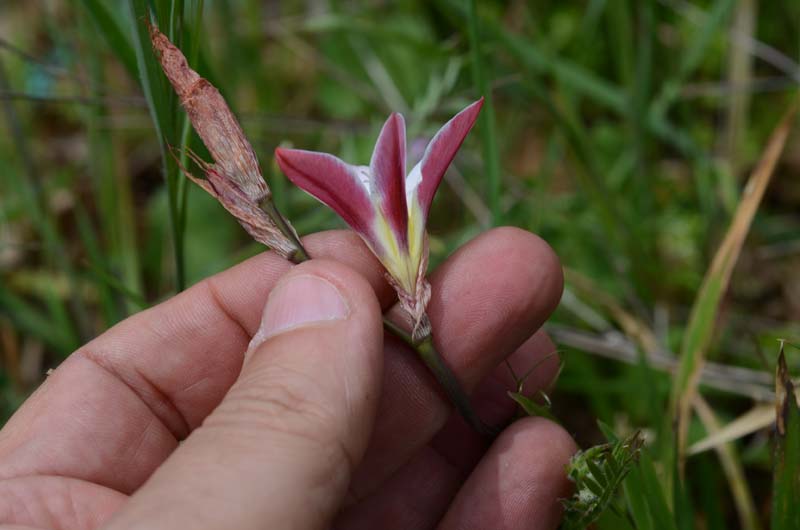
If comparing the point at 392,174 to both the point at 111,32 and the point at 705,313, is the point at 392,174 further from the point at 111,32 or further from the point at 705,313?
the point at 705,313

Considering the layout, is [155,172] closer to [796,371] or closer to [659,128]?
[659,128]

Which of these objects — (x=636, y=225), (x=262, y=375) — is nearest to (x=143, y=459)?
(x=262, y=375)

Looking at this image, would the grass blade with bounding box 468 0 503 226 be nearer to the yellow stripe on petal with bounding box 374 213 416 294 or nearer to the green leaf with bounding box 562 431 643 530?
the yellow stripe on petal with bounding box 374 213 416 294

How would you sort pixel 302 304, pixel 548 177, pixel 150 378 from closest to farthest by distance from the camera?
pixel 302 304 < pixel 150 378 < pixel 548 177

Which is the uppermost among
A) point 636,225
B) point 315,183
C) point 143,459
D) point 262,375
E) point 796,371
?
point 315,183

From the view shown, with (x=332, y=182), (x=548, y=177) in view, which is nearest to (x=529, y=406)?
(x=332, y=182)
